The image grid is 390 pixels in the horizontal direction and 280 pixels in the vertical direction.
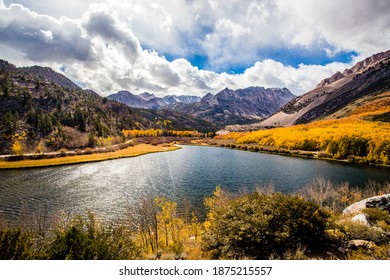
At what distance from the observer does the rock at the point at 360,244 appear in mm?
11175

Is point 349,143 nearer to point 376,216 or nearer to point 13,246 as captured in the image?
point 376,216

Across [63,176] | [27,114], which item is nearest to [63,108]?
[27,114]

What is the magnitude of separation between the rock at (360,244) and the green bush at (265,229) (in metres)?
1.55

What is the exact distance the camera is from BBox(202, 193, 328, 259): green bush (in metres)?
10.6

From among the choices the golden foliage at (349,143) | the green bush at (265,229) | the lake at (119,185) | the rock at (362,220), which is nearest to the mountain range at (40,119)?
the lake at (119,185)

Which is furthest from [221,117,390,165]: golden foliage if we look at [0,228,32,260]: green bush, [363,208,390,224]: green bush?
[0,228,32,260]: green bush

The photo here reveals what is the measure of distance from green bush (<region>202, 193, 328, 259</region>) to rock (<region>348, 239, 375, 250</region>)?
1.55 metres

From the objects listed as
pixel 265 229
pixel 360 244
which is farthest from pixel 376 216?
pixel 265 229

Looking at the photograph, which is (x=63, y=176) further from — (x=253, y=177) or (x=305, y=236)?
(x=305, y=236)

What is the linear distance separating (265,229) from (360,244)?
5321 millimetres

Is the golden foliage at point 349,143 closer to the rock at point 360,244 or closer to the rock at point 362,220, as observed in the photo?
A: the rock at point 362,220

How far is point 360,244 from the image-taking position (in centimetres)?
1142
